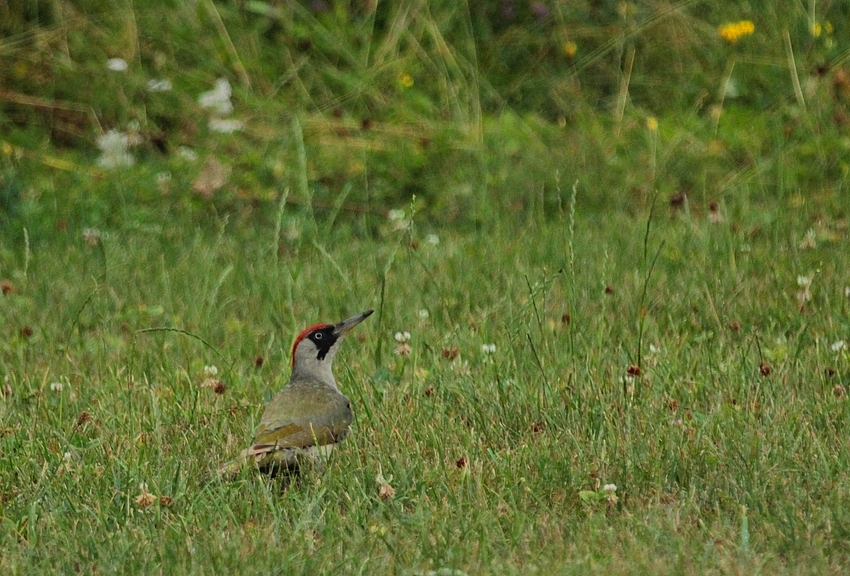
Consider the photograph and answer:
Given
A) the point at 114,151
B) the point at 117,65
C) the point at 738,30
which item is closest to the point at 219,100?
the point at 117,65

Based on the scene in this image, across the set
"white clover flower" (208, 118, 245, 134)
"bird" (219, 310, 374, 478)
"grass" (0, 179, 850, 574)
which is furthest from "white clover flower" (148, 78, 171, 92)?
"bird" (219, 310, 374, 478)

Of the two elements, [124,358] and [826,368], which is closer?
[826,368]

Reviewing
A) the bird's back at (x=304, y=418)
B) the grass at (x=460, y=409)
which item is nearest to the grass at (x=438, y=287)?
the grass at (x=460, y=409)

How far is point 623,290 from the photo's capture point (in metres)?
6.58

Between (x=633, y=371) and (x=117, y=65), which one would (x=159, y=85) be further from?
(x=633, y=371)

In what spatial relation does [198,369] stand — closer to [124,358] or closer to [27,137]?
[124,358]

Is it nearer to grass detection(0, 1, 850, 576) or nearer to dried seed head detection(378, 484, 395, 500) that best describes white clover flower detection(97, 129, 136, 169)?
grass detection(0, 1, 850, 576)

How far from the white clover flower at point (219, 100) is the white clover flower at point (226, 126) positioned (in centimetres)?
11

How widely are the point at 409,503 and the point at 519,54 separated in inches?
273

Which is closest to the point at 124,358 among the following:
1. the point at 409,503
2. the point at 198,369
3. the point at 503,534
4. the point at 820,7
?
the point at 198,369

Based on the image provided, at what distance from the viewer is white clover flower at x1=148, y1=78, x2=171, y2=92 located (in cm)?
995

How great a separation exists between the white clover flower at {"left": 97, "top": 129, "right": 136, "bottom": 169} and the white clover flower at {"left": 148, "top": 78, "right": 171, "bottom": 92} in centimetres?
60

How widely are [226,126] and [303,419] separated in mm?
5028

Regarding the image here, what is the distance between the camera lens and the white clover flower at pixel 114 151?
923 centimetres
